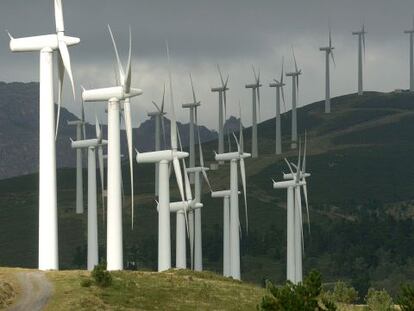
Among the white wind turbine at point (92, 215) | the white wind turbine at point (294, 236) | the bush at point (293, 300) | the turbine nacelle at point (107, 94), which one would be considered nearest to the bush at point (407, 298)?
the bush at point (293, 300)

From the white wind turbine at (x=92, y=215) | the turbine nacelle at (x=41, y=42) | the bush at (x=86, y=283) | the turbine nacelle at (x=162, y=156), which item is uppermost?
the turbine nacelle at (x=41, y=42)

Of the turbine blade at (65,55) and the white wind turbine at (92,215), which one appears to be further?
the white wind turbine at (92,215)

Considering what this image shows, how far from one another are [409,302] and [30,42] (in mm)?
41702

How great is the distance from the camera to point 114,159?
382 ft

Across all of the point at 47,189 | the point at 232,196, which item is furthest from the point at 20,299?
the point at 232,196

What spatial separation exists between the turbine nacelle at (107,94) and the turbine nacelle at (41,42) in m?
8.19

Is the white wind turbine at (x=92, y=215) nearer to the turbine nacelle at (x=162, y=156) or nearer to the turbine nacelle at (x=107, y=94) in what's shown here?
the turbine nacelle at (x=162, y=156)

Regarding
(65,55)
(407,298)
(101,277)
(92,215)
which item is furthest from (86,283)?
(92,215)

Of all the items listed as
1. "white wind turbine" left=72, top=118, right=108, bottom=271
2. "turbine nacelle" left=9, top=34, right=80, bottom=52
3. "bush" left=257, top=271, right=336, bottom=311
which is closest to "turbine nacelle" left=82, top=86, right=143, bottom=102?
"turbine nacelle" left=9, top=34, right=80, bottom=52

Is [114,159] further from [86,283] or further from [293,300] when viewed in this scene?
[293,300]

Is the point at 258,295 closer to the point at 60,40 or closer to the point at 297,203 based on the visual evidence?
the point at 60,40

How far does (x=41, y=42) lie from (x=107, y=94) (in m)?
9.90

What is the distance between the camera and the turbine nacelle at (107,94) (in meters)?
119

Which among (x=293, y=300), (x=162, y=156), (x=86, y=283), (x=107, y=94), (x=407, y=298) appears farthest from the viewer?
(x=162, y=156)
